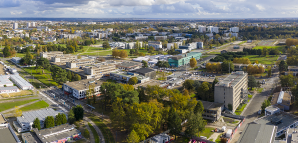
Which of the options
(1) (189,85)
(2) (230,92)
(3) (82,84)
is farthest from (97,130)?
(2) (230,92)

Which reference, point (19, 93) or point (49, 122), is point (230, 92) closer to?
point (49, 122)

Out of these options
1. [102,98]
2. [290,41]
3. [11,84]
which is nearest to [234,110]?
[102,98]

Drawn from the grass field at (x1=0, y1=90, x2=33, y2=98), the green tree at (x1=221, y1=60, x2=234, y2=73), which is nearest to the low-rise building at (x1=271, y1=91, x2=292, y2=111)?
the green tree at (x1=221, y1=60, x2=234, y2=73)

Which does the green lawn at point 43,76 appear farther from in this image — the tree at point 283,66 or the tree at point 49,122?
the tree at point 283,66

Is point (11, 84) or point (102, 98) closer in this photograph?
point (102, 98)

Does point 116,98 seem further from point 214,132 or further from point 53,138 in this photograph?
point 214,132
